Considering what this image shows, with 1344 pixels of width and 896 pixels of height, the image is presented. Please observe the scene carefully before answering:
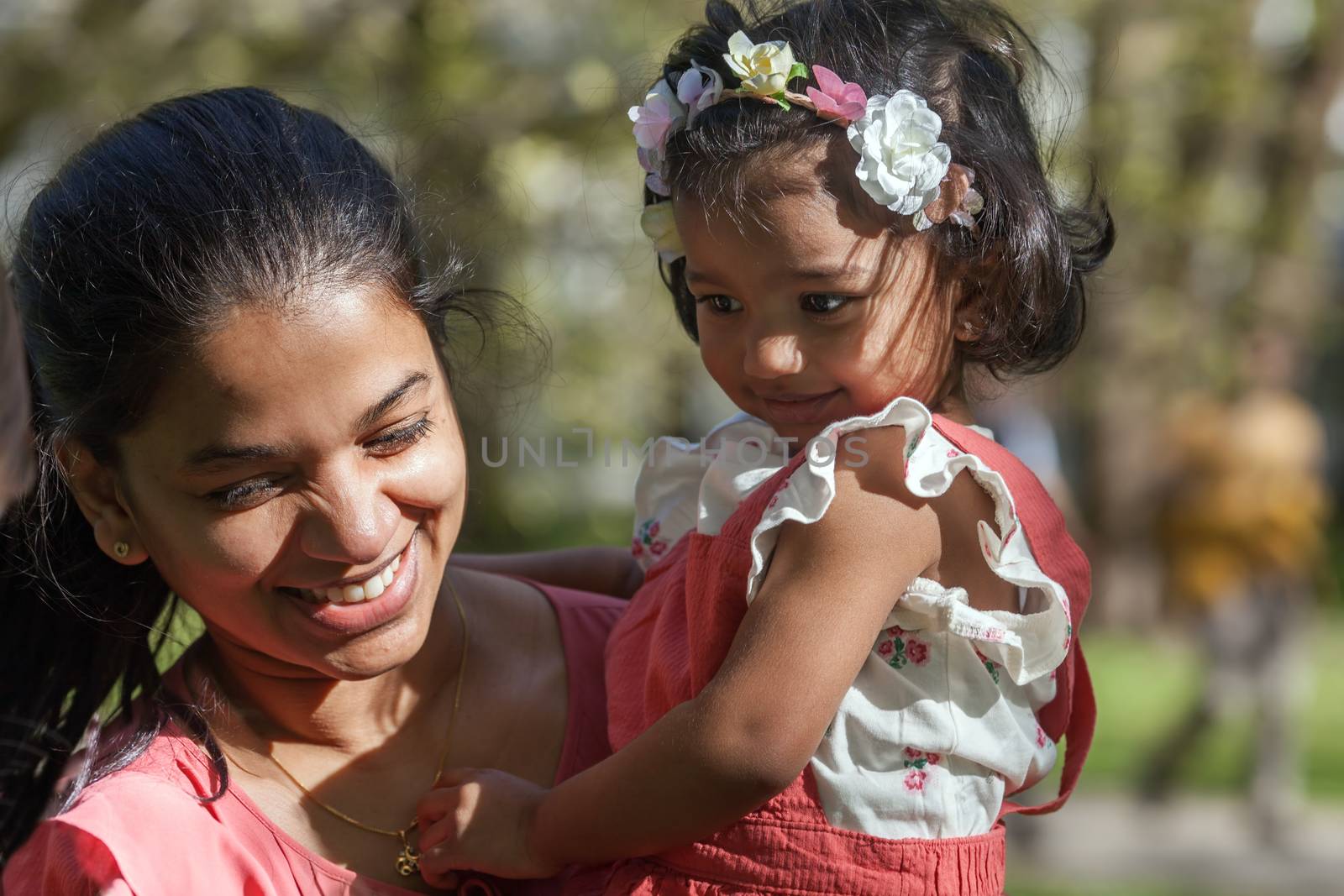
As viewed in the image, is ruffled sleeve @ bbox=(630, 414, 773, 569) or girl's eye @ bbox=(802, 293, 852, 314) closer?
girl's eye @ bbox=(802, 293, 852, 314)

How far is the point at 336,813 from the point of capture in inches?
73.1

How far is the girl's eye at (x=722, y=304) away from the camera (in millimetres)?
1935

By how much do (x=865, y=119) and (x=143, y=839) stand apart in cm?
122

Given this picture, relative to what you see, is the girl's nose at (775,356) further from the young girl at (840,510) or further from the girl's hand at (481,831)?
the girl's hand at (481,831)

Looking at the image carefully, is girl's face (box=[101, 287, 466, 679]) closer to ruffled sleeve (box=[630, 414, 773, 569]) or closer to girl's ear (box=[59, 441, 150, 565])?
girl's ear (box=[59, 441, 150, 565])

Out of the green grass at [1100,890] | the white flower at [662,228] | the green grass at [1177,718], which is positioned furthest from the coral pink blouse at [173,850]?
the green grass at [1177,718]

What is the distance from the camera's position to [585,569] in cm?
242

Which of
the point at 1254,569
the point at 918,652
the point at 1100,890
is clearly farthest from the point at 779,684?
the point at 1254,569

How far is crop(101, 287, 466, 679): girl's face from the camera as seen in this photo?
5.46 feet

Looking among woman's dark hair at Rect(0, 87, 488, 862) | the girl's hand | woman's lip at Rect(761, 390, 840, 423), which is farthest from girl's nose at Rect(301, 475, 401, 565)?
woman's lip at Rect(761, 390, 840, 423)

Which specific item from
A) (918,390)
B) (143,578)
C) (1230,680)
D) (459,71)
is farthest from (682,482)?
(1230,680)

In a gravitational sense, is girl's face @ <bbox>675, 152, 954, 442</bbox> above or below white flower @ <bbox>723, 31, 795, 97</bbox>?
below

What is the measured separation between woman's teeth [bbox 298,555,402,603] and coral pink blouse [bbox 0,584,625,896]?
0.25m

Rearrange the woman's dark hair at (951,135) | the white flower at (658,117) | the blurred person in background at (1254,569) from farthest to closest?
the blurred person in background at (1254,569) → the white flower at (658,117) → the woman's dark hair at (951,135)
